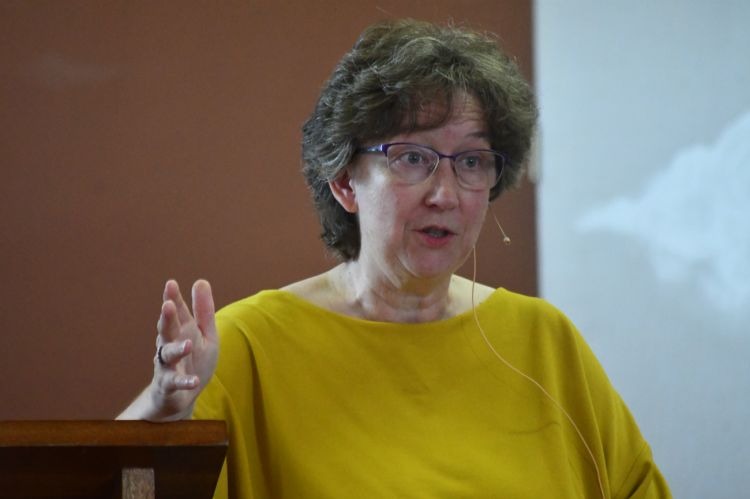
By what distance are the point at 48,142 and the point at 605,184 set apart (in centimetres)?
136

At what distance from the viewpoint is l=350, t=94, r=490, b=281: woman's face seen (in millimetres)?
1853

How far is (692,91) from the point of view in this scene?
276 cm

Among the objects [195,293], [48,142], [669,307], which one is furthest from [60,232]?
[669,307]

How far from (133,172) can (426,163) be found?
0.97 metres

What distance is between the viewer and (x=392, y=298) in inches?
77.5

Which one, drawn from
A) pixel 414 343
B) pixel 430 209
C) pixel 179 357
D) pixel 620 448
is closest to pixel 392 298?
pixel 414 343

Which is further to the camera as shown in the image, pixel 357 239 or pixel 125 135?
pixel 125 135

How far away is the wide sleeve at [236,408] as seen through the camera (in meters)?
1.69

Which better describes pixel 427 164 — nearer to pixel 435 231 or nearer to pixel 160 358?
pixel 435 231

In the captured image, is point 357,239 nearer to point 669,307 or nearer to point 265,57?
point 265,57

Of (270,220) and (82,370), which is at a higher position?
(270,220)

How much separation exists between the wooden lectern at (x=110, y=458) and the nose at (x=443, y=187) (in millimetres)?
769

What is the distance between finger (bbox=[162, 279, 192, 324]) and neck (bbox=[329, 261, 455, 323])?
62 cm

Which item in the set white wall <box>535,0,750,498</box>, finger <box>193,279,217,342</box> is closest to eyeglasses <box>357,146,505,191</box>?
finger <box>193,279,217,342</box>
